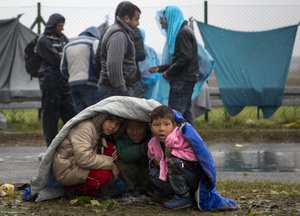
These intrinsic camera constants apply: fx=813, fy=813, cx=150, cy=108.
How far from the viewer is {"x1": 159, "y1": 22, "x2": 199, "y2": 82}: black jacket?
1041 centimetres

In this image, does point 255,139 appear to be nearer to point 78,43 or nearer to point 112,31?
point 78,43

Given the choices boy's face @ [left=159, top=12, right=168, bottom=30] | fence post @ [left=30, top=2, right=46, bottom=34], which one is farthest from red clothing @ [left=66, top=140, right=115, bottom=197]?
fence post @ [left=30, top=2, right=46, bottom=34]

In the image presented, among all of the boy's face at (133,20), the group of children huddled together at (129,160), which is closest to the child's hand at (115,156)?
the group of children huddled together at (129,160)

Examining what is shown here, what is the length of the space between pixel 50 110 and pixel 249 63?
528 centimetres

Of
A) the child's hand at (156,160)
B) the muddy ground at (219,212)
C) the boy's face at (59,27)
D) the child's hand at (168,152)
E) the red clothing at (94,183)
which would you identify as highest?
the boy's face at (59,27)

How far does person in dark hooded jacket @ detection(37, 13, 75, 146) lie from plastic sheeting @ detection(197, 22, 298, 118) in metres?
4.57

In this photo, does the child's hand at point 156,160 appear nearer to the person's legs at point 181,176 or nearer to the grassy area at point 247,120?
the person's legs at point 181,176

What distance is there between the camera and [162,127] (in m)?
6.61

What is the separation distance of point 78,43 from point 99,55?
95 centimetres

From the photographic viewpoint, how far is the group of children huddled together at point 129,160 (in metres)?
6.59

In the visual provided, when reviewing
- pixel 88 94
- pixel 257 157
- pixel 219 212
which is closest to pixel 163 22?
pixel 88 94

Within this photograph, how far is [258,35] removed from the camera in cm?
1496

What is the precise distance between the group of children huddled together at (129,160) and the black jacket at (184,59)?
3365 millimetres

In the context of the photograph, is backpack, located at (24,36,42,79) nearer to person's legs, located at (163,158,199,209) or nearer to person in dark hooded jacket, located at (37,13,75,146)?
person in dark hooded jacket, located at (37,13,75,146)
